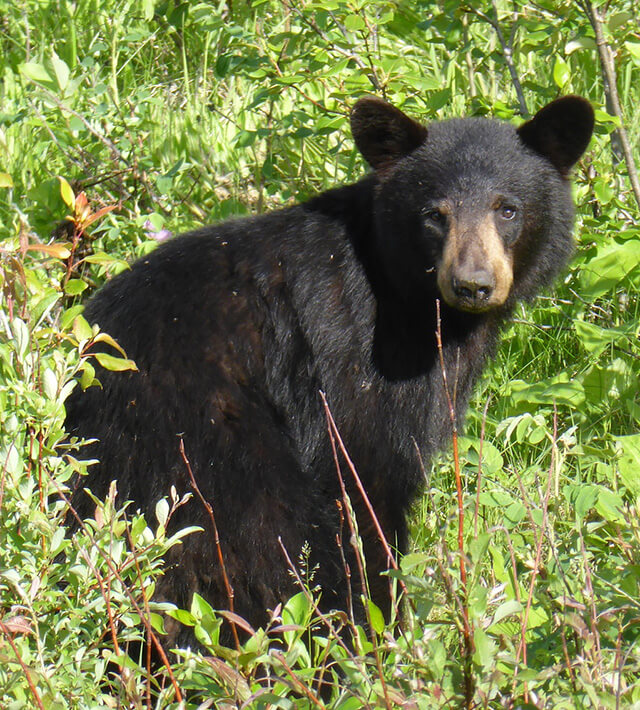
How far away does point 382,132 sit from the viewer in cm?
386

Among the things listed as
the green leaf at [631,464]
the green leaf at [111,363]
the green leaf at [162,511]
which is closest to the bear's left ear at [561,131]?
the green leaf at [631,464]

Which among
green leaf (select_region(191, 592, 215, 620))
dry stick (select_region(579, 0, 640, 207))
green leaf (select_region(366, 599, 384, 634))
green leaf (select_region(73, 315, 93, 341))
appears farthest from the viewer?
dry stick (select_region(579, 0, 640, 207))

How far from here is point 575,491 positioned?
3346 mm

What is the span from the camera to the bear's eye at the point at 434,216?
3.66m

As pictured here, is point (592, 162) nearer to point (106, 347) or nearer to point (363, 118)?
point (363, 118)

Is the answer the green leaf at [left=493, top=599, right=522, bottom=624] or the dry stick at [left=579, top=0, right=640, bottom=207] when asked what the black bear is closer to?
the dry stick at [left=579, top=0, right=640, bottom=207]

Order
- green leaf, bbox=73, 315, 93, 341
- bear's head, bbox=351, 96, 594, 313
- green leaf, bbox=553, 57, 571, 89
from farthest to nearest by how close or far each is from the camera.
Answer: green leaf, bbox=553, 57, 571, 89, bear's head, bbox=351, 96, 594, 313, green leaf, bbox=73, 315, 93, 341

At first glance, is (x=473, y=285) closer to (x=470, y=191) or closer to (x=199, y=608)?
(x=470, y=191)

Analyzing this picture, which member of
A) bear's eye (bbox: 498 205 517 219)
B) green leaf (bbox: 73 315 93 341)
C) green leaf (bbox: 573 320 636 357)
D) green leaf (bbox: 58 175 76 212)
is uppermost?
green leaf (bbox: 58 175 76 212)

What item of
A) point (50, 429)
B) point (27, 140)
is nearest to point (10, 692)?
A: point (50, 429)

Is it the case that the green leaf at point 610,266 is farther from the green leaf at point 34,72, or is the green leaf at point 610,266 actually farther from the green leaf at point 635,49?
the green leaf at point 34,72

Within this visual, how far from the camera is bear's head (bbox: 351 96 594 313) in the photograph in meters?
3.63

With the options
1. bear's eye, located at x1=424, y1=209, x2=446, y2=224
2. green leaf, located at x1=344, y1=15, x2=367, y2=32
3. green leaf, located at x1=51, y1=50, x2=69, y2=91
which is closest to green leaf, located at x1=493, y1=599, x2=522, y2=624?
bear's eye, located at x1=424, y1=209, x2=446, y2=224

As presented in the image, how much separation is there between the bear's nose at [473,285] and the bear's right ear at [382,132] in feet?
2.28
